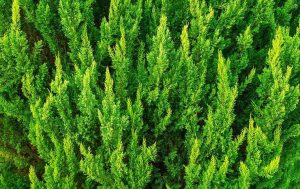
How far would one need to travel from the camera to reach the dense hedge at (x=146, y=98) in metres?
3.25

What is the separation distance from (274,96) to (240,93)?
0.41m

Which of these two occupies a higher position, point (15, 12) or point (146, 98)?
point (15, 12)

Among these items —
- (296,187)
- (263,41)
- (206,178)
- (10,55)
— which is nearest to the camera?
(206,178)

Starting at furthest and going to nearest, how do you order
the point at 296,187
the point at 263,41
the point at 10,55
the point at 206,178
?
1. the point at 263,41
2. the point at 296,187
3. the point at 10,55
4. the point at 206,178

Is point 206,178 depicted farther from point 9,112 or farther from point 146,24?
point 9,112

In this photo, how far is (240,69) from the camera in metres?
3.71

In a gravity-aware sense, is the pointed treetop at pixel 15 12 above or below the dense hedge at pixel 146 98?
above

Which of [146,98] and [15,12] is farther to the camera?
[146,98]

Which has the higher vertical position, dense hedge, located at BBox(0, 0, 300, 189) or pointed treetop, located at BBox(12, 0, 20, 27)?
pointed treetop, located at BBox(12, 0, 20, 27)

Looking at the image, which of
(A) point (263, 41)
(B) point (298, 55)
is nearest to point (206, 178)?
(B) point (298, 55)

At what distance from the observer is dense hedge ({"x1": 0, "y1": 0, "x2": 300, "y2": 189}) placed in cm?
325

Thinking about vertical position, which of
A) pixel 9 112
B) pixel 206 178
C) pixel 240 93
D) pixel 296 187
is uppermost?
pixel 240 93

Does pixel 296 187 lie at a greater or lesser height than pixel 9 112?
lesser

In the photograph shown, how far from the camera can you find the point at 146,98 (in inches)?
138
